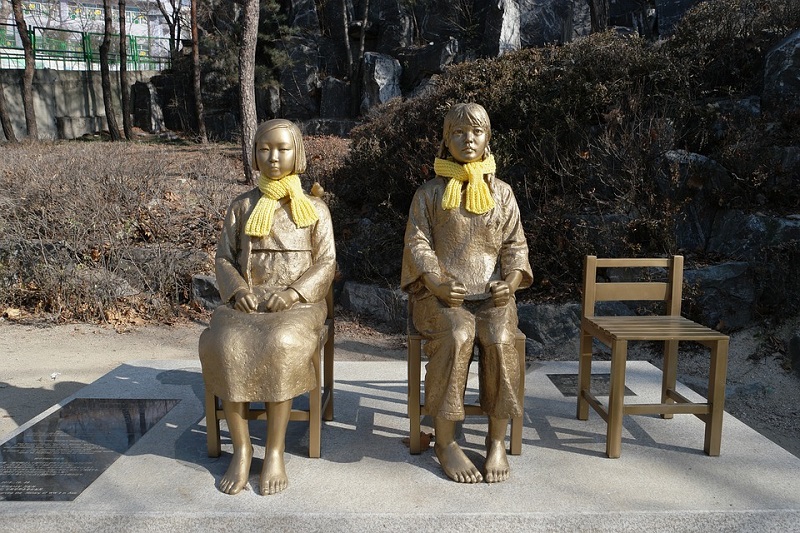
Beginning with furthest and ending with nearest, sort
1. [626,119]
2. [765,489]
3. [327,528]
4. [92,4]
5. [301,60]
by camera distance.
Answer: [92,4] → [301,60] → [626,119] → [765,489] → [327,528]

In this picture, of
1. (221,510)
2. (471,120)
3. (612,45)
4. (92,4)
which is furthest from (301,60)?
(92,4)

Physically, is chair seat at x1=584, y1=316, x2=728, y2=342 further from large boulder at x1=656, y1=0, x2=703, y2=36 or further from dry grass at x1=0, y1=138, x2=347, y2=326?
large boulder at x1=656, y1=0, x2=703, y2=36

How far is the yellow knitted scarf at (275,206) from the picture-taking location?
312 cm

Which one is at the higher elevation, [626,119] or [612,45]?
[612,45]

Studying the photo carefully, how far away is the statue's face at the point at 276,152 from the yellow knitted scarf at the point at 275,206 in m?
0.06

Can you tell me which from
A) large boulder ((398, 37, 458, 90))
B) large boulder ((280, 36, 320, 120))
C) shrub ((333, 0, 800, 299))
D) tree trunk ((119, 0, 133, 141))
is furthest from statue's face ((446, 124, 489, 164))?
tree trunk ((119, 0, 133, 141))

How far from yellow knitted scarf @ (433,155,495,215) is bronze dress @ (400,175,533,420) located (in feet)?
0.12

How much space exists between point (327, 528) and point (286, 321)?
0.90 meters

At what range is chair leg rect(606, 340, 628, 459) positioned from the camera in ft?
10.2

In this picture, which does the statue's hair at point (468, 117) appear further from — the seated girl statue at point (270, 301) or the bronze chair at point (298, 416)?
the bronze chair at point (298, 416)

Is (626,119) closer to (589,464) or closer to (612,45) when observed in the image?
(612,45)

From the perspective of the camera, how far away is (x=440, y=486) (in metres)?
2.84

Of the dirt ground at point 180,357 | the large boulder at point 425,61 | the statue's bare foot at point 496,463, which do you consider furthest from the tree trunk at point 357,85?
the statue's bare foot at point 496,463

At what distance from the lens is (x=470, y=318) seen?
2988 millimetres
